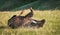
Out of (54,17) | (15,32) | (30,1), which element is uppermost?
(30,1)

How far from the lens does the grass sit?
5.58ft

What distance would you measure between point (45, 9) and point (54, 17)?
4.3 inches

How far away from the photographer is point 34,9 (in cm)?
179

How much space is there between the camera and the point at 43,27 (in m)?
1.72

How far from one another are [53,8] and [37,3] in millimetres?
140

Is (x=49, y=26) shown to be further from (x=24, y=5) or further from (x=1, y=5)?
(x=1, y=5)

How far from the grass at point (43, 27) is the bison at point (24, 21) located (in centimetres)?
3

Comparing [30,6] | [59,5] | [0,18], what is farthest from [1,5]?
[59,5]

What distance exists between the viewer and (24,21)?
5.75 ft

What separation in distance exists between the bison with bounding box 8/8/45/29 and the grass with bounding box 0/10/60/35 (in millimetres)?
27

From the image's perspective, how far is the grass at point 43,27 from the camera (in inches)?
67.0

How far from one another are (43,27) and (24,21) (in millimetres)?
161

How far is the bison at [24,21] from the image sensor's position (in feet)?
5.70

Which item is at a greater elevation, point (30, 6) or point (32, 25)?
point (30, 6)
